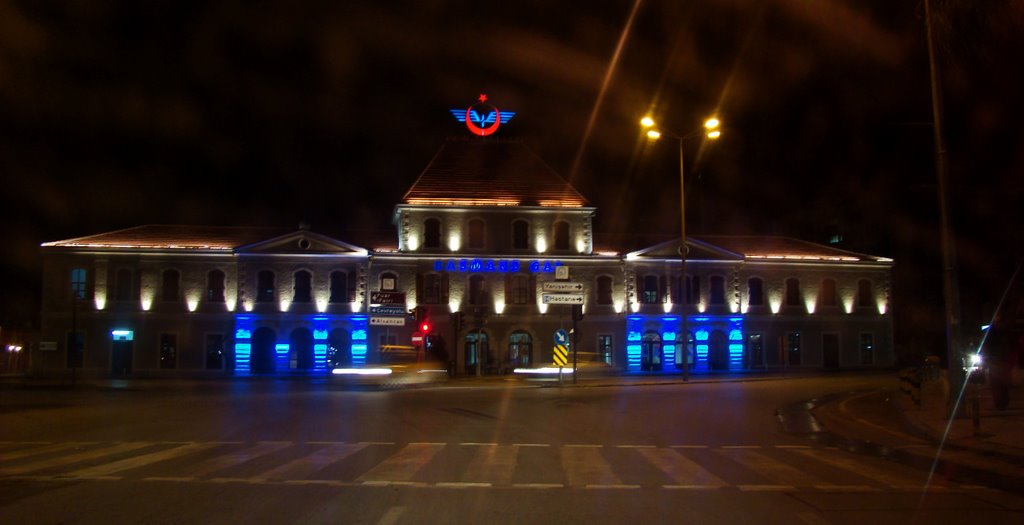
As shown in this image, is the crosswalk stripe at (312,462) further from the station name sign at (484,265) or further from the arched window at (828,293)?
the arched window at (828,293)

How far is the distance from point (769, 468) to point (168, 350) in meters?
45.9

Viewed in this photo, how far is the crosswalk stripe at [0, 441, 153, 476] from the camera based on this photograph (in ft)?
40.6

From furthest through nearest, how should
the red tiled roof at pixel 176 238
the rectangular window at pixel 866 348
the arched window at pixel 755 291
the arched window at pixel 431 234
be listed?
the rectangular window at pixel 866 348 → the arched window at pixel 755 291 → the arched window at pixel 431 234 → the red tiled roof at pixel 176 238

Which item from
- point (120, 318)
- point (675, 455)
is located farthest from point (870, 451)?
point (120, 318)

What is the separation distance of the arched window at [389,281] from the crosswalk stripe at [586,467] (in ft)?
124

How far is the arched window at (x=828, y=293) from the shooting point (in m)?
56.8

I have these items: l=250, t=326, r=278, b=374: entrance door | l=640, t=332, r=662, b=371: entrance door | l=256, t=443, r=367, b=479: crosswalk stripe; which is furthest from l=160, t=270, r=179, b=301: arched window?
l=256, t=443, r=367, b=479: crosswalk stripe

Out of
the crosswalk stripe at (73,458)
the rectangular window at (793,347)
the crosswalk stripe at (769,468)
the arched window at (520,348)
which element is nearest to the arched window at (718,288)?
the rectangular window at (793,347)

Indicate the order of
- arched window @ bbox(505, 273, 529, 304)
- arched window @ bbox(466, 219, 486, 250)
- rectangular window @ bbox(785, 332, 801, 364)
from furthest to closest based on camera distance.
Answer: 1. rectangular window @ bbox(785, 332, 801, 364)
2. arched window @ bbox(466, 219, 486, 250)
3. arched window @ bbox(505, 273, 529, 304)

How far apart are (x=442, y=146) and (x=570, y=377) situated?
21.4 meters

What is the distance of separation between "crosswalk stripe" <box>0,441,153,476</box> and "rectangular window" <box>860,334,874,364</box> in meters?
51.6

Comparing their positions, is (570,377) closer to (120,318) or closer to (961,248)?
(961,248)

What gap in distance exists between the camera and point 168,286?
5122 centimetres

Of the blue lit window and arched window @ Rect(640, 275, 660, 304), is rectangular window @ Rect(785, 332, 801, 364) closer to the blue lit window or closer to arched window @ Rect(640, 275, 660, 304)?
arched window @ Rect(640, 275, 660, 304)
